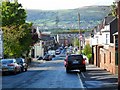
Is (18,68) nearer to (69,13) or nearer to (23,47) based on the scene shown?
(23,47)

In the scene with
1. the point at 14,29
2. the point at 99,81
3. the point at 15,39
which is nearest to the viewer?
the point at 99,81

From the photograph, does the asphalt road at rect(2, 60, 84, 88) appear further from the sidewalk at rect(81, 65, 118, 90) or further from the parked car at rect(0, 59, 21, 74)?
the parked car at rect(0, 59, 21, 74)

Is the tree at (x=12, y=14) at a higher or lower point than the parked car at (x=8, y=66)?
higher

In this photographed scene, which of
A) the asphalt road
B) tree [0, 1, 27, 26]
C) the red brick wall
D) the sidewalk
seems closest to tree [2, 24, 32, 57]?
tree [0, 1, 27, 26]

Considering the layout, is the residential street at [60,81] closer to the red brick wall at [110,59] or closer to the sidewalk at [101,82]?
the sidewalk at [101,82]

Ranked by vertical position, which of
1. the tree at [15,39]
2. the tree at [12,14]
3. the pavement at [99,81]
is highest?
the tree at [12,14]

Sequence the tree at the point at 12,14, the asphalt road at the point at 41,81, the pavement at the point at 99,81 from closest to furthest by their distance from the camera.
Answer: the pavement at the point at 99,81 < the asphalt road at the point at 41,81 < the tree at the point at 12,14

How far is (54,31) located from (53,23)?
47.7 feet

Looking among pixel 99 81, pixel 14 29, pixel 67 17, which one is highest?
pixel 67 17

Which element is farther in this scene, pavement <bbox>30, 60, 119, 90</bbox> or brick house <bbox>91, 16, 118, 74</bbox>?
brick house <bbox>91, 16, 118, 74</bbox>

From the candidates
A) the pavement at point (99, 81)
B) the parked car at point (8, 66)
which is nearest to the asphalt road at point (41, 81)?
the pavement at point (99, 81)

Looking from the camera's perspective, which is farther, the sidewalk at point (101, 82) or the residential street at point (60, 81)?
the residential street at point (60, 81)

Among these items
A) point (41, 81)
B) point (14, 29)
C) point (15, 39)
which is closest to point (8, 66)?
point (41, 81)

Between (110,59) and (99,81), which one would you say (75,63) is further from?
(99,81)
